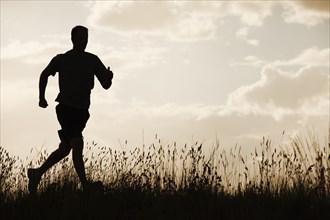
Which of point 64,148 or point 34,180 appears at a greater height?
point 64,148

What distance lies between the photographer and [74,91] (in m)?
6.27

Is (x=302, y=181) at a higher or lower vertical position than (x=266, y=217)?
higher

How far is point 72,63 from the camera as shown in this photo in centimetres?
636

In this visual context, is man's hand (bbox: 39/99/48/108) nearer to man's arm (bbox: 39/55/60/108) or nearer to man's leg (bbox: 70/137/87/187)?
man's arm (bbox: 39/55/60/108)

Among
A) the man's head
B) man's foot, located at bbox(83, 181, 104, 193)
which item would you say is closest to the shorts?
man's foot, located at bbox(83, 181, 104, 193)

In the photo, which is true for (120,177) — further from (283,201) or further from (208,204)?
(283,201)

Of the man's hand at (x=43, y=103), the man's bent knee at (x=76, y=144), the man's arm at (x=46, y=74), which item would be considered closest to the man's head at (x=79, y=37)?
the man's arm at (x=46, y=74)

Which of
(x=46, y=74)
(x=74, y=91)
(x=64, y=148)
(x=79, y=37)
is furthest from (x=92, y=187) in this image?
(x=79, y=37)

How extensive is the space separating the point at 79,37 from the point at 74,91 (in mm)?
713

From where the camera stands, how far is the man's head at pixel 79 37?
21.0 ft

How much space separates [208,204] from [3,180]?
316 centimetres

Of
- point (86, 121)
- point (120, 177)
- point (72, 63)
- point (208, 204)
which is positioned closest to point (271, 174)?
point (208, 204)

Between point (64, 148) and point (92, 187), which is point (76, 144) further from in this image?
point (92, 187)

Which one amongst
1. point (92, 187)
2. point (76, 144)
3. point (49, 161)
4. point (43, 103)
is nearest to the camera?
point (92, 187)
